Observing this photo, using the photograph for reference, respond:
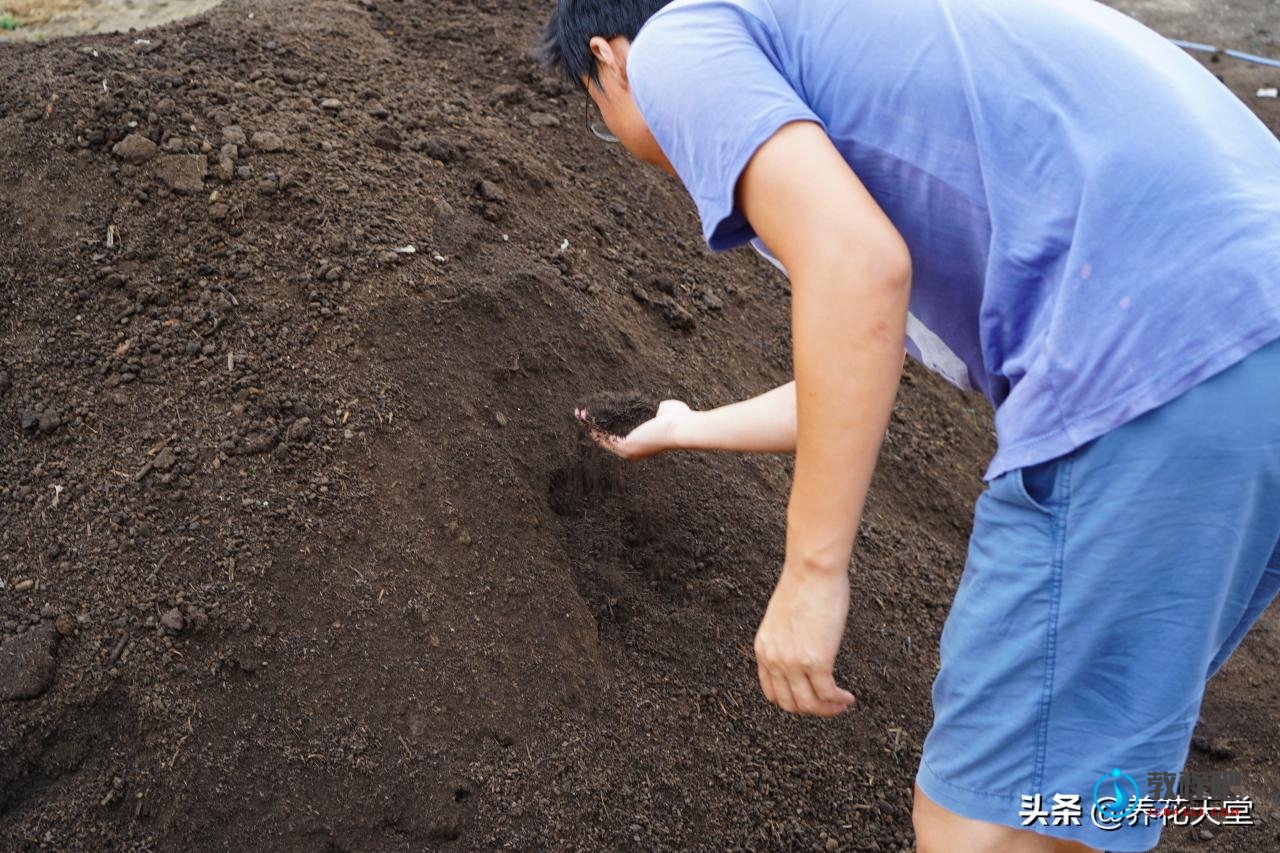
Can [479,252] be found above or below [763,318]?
above

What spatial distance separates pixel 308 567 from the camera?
2305mm

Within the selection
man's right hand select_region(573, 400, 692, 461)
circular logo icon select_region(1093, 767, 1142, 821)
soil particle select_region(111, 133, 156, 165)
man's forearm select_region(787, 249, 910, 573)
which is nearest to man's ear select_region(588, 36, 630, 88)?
man's forearm select_region(787, 249, 910, 573)

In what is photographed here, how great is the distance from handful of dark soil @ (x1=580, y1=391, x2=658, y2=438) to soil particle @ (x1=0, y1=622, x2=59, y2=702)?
121cm

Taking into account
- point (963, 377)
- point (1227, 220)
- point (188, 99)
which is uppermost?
point (1227, 220)

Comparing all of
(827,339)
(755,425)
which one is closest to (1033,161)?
(827,339)

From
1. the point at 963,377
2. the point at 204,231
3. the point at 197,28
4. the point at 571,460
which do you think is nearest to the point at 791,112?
the point at 963,377

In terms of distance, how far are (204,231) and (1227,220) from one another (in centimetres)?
222

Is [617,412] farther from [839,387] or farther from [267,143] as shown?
Result: [839,387]

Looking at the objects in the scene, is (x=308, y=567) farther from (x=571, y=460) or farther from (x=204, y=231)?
(x=204, y=231)

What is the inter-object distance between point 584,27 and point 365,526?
3.86 feet

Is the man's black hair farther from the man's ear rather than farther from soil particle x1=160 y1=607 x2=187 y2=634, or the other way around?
soil particle x1=160 y1=607 x2=187 y2=634

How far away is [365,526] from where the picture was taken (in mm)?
2359

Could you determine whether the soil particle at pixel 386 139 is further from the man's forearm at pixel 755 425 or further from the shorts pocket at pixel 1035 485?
the shorts pocket at pixel 1035 485

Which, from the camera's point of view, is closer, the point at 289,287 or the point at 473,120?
the point at 289,287
